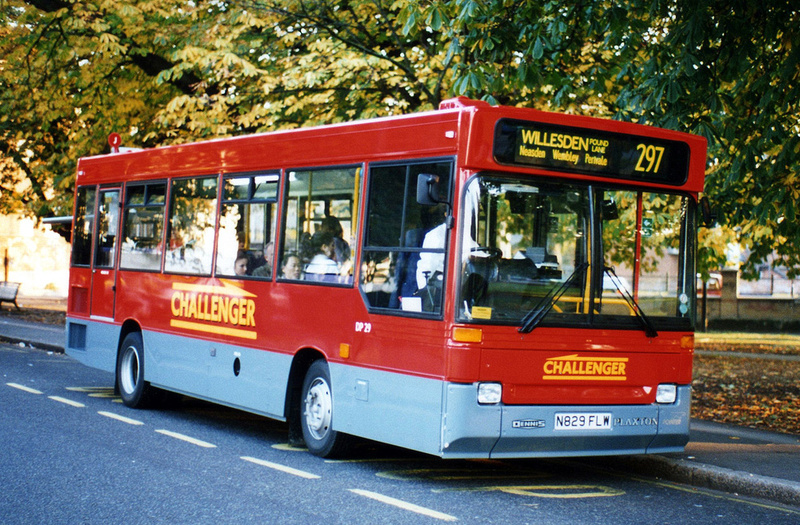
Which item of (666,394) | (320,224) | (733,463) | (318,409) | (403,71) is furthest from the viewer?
(403,71)

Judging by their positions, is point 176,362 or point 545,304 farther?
point 176,362

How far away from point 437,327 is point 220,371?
3.68 m

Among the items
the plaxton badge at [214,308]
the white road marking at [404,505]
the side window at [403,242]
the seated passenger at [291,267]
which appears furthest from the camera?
the plaxton badge at [214,308]

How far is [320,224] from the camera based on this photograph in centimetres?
945

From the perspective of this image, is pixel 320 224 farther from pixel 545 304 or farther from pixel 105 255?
pixel 105 255

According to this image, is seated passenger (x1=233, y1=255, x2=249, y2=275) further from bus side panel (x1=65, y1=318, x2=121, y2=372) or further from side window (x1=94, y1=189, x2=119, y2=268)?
side window (x1=94, y1=189, x2=119, y2=268)

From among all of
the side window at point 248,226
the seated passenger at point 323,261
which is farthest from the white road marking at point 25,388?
the seated passenger at point 323,261

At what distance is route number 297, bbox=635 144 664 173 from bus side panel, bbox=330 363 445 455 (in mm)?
2456

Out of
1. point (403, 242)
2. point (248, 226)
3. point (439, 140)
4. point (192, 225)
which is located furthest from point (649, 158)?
point (192, 225)

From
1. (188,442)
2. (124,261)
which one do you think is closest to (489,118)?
(188,442)

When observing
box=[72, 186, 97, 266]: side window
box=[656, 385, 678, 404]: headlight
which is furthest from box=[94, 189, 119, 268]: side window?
box=[656, 385, 678, 404]: headlight

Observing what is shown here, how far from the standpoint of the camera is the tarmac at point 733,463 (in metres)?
8.05

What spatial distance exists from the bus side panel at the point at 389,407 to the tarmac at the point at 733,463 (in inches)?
86.6

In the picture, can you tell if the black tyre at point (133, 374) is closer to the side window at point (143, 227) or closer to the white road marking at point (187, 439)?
the side window at point (143, 227)
